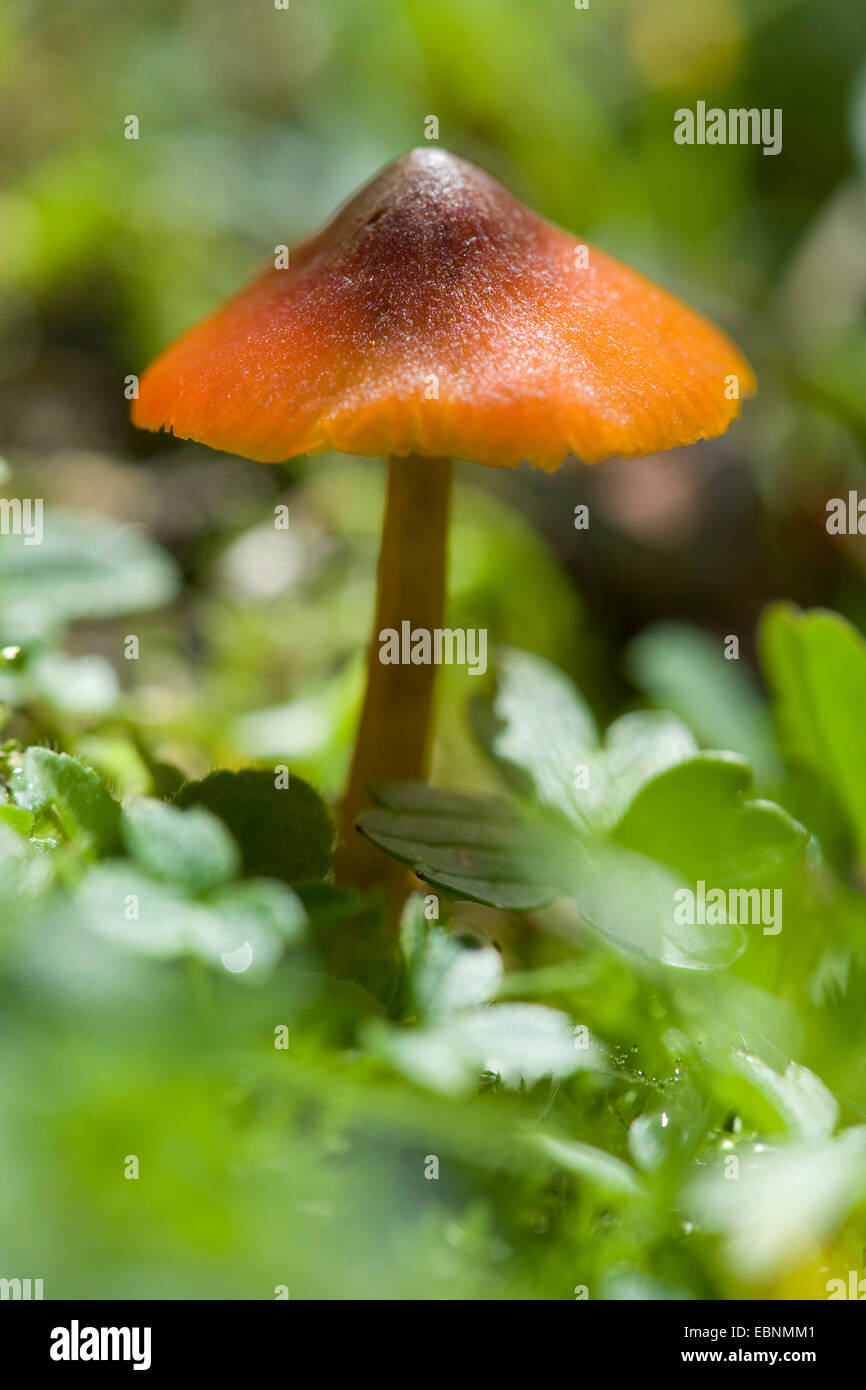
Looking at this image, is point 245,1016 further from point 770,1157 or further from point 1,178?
point 1,178

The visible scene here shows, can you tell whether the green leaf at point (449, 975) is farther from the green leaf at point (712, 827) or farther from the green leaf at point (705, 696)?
the green leaf at point (705, 696)

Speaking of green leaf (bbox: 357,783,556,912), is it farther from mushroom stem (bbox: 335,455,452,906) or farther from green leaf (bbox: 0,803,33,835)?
green leaf (bbox: 0,803,33,835)

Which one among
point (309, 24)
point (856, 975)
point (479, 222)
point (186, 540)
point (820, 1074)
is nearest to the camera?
point (820, 1074)

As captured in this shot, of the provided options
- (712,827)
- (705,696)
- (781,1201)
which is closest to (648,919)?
(712,827)

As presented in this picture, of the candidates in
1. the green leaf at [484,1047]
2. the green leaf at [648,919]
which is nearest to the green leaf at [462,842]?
the green leaf at [648,919]

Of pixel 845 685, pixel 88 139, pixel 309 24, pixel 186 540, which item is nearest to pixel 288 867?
pixel 845 685

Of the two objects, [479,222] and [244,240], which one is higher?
[244,240]
